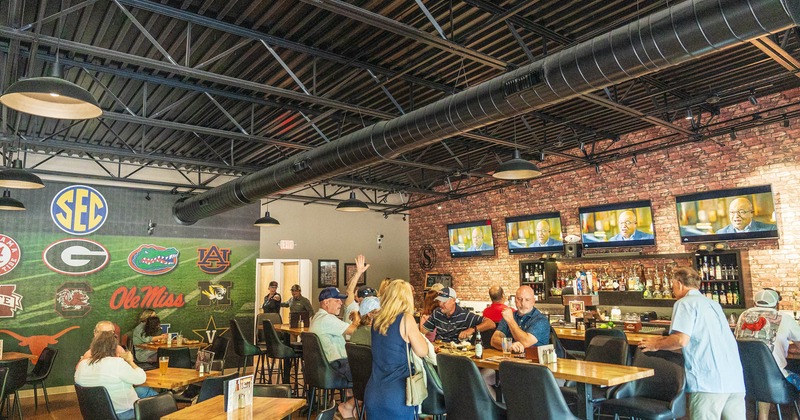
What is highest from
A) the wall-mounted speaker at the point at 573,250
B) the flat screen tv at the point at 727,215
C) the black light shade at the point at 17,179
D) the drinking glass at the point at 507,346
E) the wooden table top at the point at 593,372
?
the black light shade at the point at 17,179

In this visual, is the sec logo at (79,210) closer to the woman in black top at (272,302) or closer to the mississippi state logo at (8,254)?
the mississippi state logo at (8,254)

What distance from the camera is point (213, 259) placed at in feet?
41.1

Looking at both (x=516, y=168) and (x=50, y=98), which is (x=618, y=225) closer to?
(x=516, y=168)

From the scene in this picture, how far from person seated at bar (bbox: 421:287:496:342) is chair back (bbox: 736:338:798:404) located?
96.7 inches

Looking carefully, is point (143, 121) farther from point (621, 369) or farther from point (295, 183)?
point (621, 369)

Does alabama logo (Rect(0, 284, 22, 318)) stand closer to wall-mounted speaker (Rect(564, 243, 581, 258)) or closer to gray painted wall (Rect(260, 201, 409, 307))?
gray painted wall (Rect(260, 201, 409, 307))

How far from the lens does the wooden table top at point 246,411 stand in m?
3.27

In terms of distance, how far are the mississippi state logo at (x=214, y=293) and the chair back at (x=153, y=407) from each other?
29.0 feet

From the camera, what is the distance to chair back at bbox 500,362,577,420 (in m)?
3.57

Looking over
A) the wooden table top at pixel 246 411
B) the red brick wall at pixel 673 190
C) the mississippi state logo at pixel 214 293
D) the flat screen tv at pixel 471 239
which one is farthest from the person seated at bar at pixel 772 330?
the mississippi state logo at pixel 214 293

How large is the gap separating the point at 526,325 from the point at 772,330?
2564 mm

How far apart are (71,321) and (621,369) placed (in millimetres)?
10511

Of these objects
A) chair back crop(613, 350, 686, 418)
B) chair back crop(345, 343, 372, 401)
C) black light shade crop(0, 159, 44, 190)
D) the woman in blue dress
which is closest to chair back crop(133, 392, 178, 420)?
the woman in blue dress

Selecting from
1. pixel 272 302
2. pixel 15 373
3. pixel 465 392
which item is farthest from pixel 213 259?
pixel 465 392
